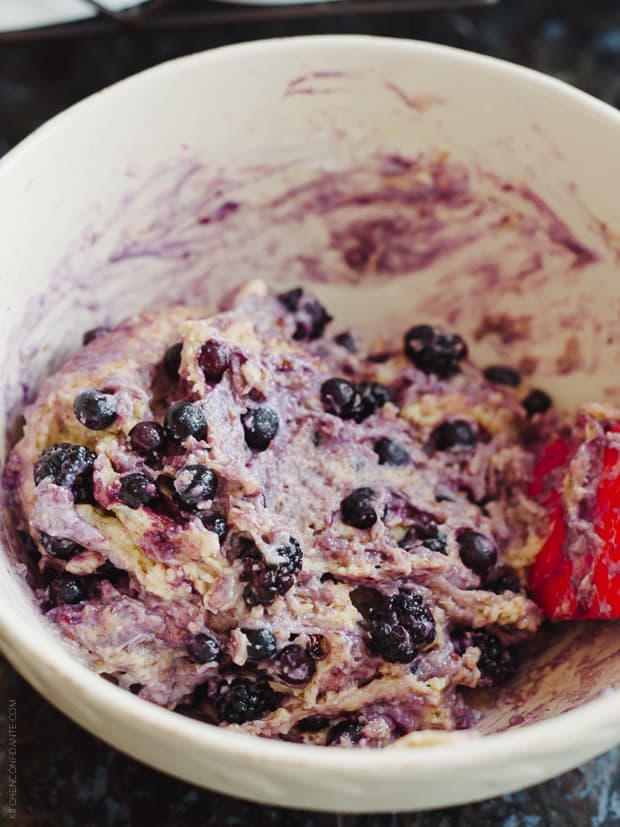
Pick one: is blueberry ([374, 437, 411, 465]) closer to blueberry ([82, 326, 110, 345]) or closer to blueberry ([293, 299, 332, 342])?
blueberry ([293, 299, 332, 342])

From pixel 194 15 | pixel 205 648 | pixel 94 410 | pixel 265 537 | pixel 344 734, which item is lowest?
pixel 344 734

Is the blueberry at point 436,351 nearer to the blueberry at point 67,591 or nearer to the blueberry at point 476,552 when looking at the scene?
the blueberry at point 476,552

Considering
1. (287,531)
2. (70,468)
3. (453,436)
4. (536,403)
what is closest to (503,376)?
(536,403)

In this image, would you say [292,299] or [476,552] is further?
[292,299]

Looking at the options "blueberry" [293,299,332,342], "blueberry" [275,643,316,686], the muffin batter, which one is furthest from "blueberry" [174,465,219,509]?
"blueberry" [293,299,332,342]

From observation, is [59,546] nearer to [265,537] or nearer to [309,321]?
[265,537]

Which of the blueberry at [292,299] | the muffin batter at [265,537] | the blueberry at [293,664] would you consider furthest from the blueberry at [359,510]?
the blueberry at [292,299]
